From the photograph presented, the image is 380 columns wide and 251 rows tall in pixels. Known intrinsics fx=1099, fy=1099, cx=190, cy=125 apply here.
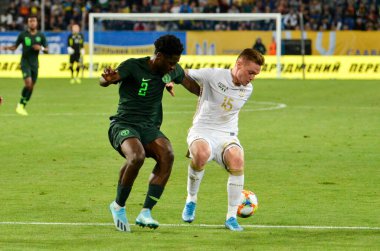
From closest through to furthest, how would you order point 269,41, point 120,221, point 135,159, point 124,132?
point 135,159
point 120,221
point 124,132
point 269,41

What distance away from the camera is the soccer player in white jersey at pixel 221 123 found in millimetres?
10156

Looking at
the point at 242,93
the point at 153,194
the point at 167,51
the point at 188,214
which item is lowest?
the point at 188,214

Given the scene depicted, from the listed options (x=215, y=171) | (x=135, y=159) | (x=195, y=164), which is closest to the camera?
(x=135, y=159)

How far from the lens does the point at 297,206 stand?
11688mm

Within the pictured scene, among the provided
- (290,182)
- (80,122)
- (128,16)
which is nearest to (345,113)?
(80,122)

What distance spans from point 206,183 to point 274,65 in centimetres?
3015

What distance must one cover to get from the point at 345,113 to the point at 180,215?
619 inches

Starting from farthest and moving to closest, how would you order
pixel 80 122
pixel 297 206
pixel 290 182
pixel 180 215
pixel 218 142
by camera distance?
pixel 80 122 < pixel 290 182 < pixel 297 206 < pixel 180 215 < pixel 218 142

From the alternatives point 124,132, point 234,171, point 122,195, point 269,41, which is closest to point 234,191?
point 234,171

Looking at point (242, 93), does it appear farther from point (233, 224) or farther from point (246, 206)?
point (233, 224)

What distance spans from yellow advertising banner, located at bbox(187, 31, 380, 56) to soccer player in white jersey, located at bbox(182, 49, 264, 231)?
35.1m

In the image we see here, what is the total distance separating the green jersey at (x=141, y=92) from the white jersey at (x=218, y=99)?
35 cm

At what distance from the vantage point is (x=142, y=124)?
1002cm

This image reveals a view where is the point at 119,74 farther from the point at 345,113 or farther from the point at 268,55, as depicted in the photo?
the point at 268,55
